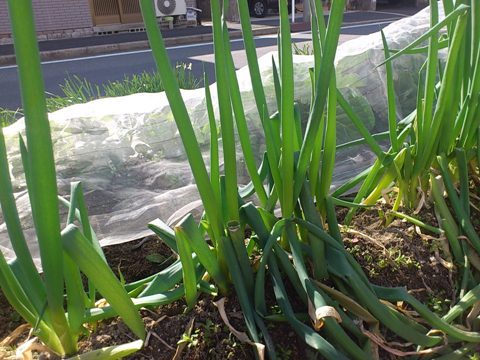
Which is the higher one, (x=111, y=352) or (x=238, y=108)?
(x=238, y=108)

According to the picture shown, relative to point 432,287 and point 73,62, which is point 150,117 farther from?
point 73,62

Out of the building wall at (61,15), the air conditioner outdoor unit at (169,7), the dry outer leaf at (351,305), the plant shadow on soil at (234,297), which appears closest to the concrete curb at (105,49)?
the air conditioner outdoor unit at (169,7)

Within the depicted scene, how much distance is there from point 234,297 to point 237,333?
9 centimetres

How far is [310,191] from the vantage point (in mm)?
880

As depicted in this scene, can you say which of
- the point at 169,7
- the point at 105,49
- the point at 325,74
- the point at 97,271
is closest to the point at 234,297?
the point at 97,271

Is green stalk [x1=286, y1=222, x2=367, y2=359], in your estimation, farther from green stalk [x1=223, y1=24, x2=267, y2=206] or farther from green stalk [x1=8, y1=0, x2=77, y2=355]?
green stalk [x1=8, y1=0, x2=77, y2=355]

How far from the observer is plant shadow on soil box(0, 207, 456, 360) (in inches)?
31.8

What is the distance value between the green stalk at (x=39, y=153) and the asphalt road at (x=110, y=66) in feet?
12.8

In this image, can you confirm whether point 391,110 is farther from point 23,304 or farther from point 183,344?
point 23,304

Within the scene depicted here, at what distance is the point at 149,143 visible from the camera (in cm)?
141

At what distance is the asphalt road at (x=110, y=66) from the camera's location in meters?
5.06

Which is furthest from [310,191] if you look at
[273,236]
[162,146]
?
[162,146]

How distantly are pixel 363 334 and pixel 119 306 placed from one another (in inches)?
16.1

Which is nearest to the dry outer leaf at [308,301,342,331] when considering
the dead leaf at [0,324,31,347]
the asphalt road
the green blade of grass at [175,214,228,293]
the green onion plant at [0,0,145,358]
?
the green blade of grass at [175,214,228,293]
